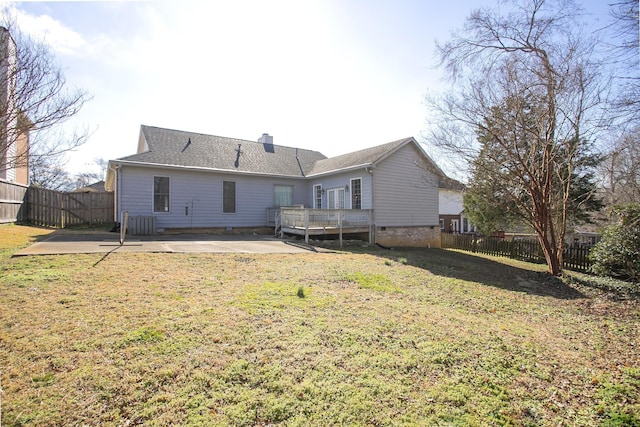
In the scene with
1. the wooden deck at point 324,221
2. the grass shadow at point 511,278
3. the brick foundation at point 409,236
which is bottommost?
the grass shadow at point 511,278

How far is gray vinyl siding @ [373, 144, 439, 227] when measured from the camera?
1596 centimetres

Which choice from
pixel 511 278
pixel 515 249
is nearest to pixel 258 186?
pixel 511 278

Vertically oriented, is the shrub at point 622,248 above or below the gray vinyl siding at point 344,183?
below

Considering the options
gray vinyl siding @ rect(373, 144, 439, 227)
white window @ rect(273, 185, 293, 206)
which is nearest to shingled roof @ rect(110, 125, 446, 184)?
gray vinyl siding @ rect(373, 144, 439, 227)

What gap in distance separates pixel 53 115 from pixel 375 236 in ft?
41.1

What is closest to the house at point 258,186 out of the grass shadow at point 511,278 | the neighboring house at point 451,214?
the grass shadow at point 511,278

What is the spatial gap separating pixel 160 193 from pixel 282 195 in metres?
6.44

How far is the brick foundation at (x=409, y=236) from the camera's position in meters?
16.1

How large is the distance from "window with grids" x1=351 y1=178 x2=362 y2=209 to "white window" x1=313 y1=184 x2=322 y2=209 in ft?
8.82

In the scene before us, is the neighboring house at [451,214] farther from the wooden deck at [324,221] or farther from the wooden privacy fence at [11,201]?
the wooden privacy fence at [11,201]

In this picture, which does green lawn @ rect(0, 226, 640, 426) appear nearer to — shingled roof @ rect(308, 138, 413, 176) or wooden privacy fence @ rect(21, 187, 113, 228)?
shingled roof @ rect(308, 138, 413, 176)

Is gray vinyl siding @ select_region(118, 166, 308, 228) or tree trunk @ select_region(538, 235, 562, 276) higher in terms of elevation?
gray vinyl siding @ select_region(118, 166, 308, 228)

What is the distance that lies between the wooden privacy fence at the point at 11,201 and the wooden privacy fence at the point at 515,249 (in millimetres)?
22039

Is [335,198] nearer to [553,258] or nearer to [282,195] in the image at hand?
[282,195]
